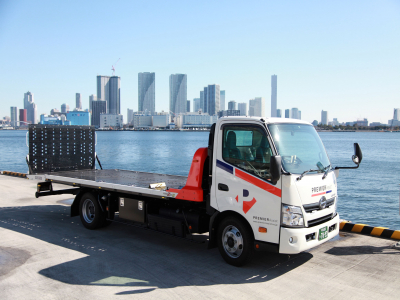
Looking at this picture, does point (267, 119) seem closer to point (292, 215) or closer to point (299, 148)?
point (299, 148)

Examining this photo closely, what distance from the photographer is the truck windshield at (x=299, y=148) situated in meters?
5.71

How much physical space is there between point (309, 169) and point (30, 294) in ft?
15.8

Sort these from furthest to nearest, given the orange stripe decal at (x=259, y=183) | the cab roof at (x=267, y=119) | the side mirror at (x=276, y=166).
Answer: the cab roof at (x=267, y=119)
the orange stripe decal at (x=259, y=183)
the side mirror at (x=276, y=166)

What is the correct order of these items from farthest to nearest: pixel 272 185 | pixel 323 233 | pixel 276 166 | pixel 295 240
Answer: pixel 323 233
pixel 272 185
pixel 295 240
pixel 276 166

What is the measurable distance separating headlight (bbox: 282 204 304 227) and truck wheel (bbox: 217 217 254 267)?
760mm

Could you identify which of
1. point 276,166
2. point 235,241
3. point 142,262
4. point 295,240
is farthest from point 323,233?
point 142,262

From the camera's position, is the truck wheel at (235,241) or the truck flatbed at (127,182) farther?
the truck flatbed at (127,182)

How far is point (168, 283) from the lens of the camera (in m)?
5.52

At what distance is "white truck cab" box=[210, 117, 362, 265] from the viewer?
5492 millimetres

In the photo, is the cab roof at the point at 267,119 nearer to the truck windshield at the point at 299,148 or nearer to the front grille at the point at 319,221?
the truck windshield at the point at 299,148

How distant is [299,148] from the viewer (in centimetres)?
607

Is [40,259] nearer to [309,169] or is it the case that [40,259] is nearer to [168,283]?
[168,283]

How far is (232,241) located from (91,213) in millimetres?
4416

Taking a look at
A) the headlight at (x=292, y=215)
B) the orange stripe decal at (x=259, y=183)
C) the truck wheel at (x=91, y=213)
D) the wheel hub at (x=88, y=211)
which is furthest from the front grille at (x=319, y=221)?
the wheel hub at (x=88, y=211)
